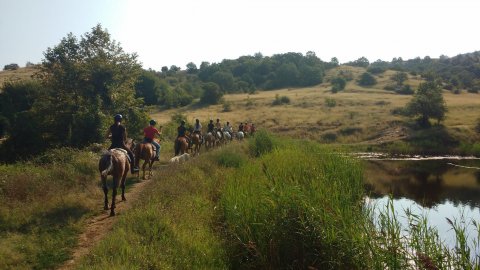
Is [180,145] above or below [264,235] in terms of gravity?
above

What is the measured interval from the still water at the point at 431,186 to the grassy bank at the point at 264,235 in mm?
5796

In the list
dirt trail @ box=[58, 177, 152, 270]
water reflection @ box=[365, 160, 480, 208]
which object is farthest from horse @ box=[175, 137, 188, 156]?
water reflection @ box=[365, 160, 480, 208]

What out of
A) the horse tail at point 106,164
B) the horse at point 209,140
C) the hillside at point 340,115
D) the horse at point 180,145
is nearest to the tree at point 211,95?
the hillside at point 340,115

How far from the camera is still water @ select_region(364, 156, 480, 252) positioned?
1728 cm

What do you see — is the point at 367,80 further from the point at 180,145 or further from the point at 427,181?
the point at 180,145

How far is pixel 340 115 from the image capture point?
49812mm

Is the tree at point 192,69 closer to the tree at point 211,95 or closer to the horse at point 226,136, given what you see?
the tree at point 211,95

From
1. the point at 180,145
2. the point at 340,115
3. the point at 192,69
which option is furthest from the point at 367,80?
the point at 180,145

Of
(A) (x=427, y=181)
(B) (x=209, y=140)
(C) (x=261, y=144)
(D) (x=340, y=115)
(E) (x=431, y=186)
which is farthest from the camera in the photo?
(D) (x=340, y=115)

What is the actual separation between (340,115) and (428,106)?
1144cm

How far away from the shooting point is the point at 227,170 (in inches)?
602

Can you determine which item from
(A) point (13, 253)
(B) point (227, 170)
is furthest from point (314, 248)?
(B) point (227, 170)

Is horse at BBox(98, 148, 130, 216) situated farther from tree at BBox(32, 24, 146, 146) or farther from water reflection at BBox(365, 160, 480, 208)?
tree at BBox(32, 24, 146, 146)

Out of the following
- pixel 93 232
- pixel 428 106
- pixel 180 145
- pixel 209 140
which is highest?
pixel 180 145
